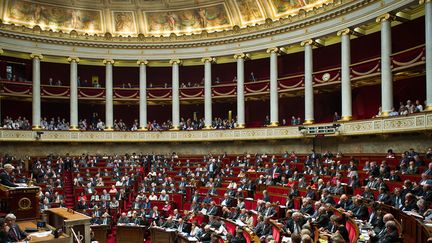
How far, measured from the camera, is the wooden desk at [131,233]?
1631 cm

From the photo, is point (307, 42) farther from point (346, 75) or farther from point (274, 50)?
point (346, 75)

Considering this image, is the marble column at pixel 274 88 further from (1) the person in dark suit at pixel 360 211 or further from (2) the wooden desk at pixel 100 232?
(1) the person in dark suit at pixel 360 211

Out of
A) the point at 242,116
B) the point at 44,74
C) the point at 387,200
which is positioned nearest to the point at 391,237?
the point at 387,200

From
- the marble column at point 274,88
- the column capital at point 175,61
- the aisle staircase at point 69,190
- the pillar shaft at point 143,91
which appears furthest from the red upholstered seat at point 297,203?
the column capital at point 175,61

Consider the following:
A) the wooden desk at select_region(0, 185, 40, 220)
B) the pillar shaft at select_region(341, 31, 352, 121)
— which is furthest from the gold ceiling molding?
the wooden desk at select_region(0, 185, 40, 220)

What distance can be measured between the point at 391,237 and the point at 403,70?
1429cm

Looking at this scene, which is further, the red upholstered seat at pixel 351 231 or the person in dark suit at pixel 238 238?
the person in dark suit at pixel 238 238

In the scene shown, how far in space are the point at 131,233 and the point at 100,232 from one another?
1.21 meters

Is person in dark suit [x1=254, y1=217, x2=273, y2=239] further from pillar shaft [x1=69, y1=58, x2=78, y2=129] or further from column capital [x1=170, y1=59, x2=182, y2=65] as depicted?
pillar shaft [x1=69, y1=58, x2=78, y2=129]

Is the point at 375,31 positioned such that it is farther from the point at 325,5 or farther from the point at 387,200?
the point at 387,200

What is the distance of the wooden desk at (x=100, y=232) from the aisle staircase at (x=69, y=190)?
3.77 metres

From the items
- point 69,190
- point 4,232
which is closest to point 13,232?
point 4,232

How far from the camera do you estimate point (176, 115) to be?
101 ft

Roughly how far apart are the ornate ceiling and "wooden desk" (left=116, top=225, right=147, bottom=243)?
17.1 metres
